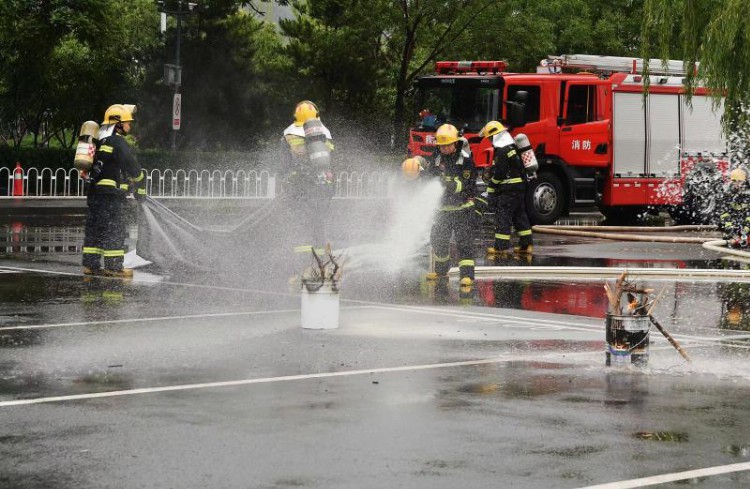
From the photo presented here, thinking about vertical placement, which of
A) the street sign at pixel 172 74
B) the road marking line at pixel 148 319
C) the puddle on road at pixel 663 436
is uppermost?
the street sign at pixel 172 74

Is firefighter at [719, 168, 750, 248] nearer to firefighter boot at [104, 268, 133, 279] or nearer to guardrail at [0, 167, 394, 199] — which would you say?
firefighter boot at [104, 268, 133, 279]

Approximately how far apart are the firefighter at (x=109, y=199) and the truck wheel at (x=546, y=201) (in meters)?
11.6

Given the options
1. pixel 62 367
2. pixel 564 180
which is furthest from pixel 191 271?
pixel 564 180

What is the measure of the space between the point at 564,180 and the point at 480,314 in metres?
13.8

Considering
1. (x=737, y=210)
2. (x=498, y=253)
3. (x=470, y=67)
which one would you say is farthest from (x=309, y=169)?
(x=470, y=67)

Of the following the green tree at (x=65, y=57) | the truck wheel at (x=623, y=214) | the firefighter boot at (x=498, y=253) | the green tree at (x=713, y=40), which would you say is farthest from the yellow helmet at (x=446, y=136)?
the green tree at (x=65, y=57)

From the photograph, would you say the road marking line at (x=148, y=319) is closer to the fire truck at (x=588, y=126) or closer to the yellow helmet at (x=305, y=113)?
the yellow helmet at (x=305, y=113)

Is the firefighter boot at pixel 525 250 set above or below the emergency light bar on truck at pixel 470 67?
below

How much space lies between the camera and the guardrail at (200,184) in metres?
35.5

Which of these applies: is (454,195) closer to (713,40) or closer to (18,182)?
(713,40)

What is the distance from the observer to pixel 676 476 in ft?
20.7

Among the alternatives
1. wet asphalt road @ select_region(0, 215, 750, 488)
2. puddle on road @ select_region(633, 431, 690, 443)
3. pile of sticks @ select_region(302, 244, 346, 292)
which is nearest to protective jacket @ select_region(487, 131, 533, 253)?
wet asphalt road @ select_region(0, 215, 750, 488)

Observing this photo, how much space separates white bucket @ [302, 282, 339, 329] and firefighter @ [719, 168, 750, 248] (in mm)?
10358

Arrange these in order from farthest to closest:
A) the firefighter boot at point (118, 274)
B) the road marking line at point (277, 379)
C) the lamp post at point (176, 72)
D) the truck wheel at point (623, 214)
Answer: the lamp post at point (176, 72) → the truck wheel at point (623, 214) → the firefighter boot at point (118, 274) → the road marking line at point (277, 379)
